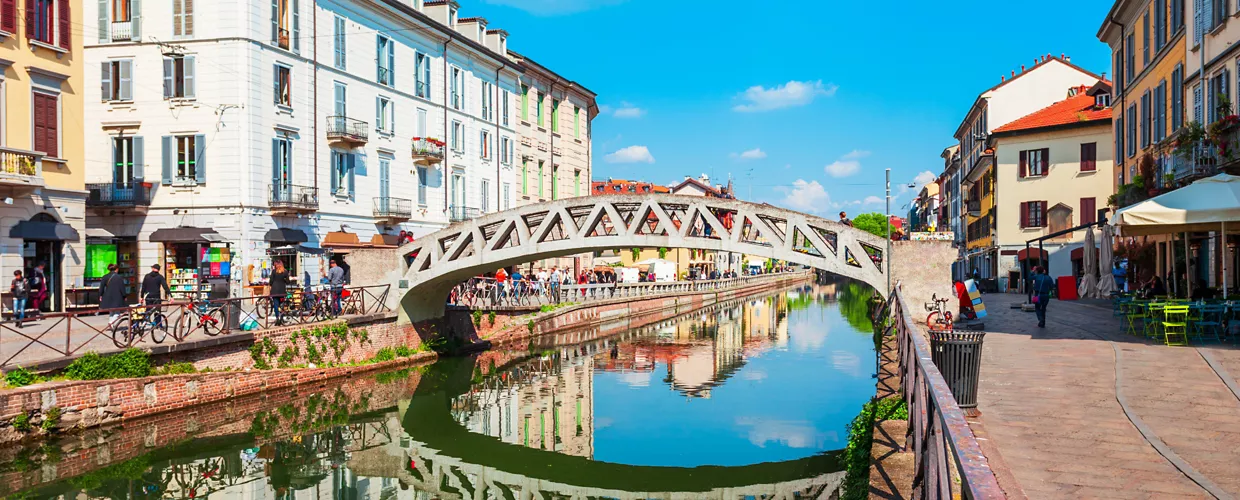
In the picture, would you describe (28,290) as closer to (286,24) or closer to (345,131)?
(286,24)

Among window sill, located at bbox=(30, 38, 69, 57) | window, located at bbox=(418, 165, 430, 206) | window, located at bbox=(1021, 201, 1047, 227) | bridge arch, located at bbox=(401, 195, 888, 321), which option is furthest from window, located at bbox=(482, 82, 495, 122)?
window, located at bbox=(1021, 201, 1047, 227)

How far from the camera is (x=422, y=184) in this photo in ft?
119

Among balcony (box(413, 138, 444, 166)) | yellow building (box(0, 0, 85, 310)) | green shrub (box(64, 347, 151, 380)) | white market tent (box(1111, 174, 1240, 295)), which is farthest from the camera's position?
balcony (box(413, 138, 444, 166))

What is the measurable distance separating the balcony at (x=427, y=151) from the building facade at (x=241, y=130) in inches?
66.5

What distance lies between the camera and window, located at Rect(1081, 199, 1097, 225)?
3612cm

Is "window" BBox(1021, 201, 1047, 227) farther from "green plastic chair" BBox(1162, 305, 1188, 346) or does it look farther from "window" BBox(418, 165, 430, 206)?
"window" BBox(418, 165, 430, 206)

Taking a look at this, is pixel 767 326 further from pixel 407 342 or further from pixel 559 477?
pixel 559 477

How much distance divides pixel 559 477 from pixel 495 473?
1119 millimetres

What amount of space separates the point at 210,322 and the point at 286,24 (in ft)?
43.2

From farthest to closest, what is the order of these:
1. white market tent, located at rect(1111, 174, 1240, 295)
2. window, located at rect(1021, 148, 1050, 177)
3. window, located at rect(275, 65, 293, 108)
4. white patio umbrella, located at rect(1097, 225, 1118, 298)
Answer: window, located at rect(1021, 148, 1050, 177) → window, located at rect(275, 65, 293, 108) → white patio umbrella, located at rect(1097, 225, 1118, 298) → white market tent, located at rect(1111, 174, 1240, 295)

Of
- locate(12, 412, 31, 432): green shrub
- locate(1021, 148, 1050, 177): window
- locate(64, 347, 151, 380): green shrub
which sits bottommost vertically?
locate(12, 412, 31, 432): green shrub

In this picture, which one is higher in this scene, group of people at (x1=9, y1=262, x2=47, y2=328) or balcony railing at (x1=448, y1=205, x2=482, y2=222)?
balcony railing at (x1=448, y1=205, x2=482, y2=222)

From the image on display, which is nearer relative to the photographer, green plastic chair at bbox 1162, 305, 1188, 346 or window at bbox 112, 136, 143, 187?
green plastic chair at bbox 1162, 305, 1188, 346

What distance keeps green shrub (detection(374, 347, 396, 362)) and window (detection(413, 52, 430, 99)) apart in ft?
49.6
